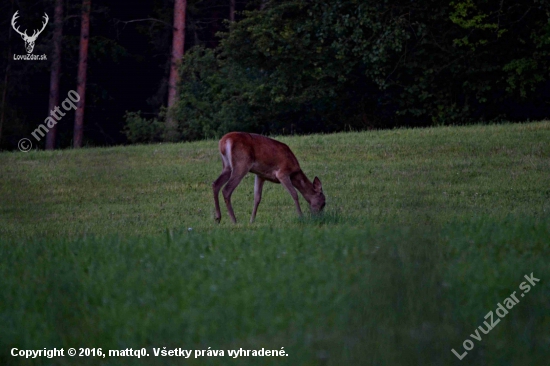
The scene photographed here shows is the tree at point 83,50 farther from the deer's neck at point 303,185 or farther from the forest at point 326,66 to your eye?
the deer's neck at point 303,185

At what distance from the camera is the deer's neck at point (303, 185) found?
12758 mm

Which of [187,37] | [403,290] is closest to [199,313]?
[403,290]

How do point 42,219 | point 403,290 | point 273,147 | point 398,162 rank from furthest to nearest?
point 398,162
point 42,219
point 273,147
point 403,290

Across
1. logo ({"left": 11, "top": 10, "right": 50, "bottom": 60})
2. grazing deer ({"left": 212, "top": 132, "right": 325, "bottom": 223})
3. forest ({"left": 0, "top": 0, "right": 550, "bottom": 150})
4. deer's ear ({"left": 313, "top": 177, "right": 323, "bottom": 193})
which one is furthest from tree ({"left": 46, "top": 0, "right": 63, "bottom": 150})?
deer's ear ({"left": 313, "top": 177, "right": 323, "bottom": 193})

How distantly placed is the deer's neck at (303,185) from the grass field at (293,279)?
0.46 metres

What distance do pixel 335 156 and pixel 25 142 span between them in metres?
17.1

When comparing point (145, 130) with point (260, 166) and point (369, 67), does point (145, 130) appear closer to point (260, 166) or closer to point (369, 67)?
point (369, 67)

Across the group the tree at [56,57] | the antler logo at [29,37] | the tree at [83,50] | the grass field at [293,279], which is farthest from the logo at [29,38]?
the grass field at [293,279]

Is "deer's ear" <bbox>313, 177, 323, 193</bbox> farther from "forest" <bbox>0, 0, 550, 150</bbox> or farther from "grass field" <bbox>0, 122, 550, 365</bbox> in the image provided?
"forest" <bbox>0, 0, 550, 150</bbox>

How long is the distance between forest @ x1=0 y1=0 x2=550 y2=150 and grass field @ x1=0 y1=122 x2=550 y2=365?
13.1 m

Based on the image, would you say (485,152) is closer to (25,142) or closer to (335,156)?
(335,156)

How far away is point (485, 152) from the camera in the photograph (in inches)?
719

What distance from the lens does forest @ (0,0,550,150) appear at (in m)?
26.9

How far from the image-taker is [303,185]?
1279 centimetres
